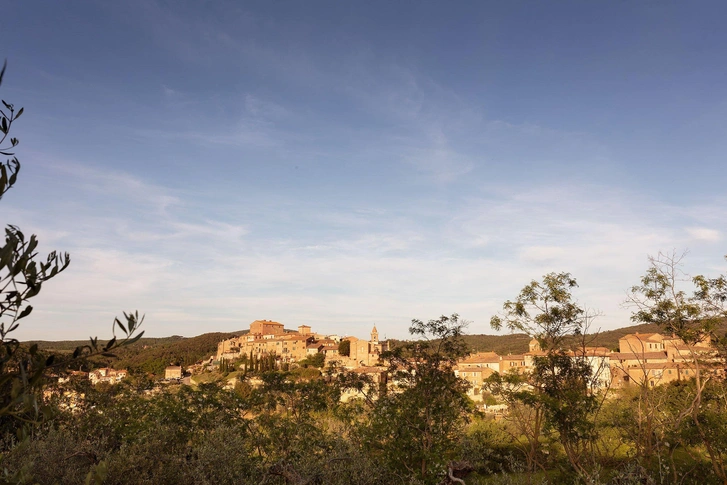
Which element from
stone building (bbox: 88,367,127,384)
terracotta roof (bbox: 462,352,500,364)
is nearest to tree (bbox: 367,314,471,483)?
stone building (bbox: 88,367,127,384)

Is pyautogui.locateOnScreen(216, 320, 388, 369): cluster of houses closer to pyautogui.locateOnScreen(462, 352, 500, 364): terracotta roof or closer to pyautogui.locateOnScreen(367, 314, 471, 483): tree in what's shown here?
pyautogui.locateOnScreen(462, 352, 500, 364): terracotta roof

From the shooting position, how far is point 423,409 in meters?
13.0

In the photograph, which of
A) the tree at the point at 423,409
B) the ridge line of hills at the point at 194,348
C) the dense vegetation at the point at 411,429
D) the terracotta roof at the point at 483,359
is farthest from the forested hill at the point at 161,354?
Result: the tree at the point at 423,409

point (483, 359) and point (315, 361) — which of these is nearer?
point (483, 359)

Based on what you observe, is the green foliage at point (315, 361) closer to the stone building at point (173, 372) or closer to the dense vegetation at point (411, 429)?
the stone building at point (173, 372)

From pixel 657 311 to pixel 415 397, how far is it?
322 inches

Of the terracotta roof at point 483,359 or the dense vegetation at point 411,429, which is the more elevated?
the dense vegetation at point 411,429

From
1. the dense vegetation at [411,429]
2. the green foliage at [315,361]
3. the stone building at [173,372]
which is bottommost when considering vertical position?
the stone building at [173,372]

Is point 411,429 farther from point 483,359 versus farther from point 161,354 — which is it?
point 161,354

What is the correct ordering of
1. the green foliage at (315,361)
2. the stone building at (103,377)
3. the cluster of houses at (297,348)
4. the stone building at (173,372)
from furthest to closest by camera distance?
the cluster of houses at (297,348) → the green foliage at (315,361) → the stone building at (173,372) → the stone building at (103,377)

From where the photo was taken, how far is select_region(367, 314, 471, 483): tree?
1184 cm

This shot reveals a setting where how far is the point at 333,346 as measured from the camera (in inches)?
4006

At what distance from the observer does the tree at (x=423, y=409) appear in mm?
11836

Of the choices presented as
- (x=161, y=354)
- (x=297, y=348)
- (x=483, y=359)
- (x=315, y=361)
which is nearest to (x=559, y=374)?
(x=483, y=359)
